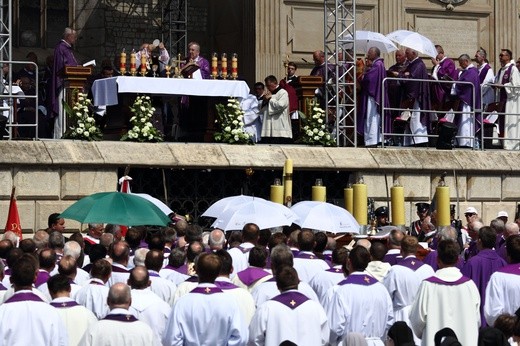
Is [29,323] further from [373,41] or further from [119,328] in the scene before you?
[373,41]

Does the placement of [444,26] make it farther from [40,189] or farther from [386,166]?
[40,189]

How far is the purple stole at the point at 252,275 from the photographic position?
516 inches

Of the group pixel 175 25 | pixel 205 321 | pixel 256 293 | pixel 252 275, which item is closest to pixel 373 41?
pixel 175 25

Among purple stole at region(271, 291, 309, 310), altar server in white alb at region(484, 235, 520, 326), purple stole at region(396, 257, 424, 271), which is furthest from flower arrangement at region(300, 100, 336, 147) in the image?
purple stole at region(271, 291, 309, 310)

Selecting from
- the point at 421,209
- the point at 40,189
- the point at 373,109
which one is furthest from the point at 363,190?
the point at 40,189

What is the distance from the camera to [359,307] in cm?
1231

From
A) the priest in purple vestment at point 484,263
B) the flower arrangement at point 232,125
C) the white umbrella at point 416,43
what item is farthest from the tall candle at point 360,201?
the priest in purple vestment at point 484,263

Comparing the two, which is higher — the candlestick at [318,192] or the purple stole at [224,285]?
the candlestick at [318,192]

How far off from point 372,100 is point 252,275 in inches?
409

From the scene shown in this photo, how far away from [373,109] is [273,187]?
3.45 metres

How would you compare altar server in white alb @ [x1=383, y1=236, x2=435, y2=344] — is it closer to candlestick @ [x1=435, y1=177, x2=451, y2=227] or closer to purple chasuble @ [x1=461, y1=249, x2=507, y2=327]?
purple chasuble @ [x1=461, y1=249, x2=507, y2=327]

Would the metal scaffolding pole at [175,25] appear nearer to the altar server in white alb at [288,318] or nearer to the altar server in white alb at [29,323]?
the altar server in white alb at [288,318]

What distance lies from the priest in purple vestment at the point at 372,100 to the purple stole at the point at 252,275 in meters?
10.0

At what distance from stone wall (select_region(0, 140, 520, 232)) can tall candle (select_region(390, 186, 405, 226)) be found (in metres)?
1.10
